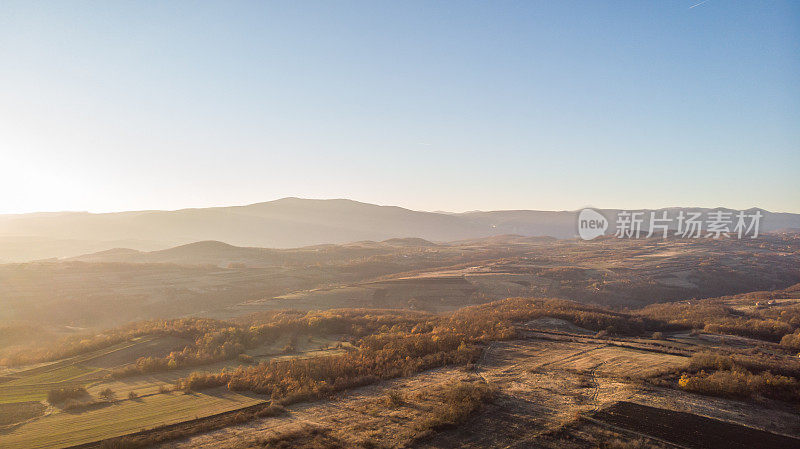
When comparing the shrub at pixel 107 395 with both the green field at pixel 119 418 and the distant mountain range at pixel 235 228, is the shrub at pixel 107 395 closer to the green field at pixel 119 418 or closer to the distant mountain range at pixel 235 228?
the green field at pixel 119 418

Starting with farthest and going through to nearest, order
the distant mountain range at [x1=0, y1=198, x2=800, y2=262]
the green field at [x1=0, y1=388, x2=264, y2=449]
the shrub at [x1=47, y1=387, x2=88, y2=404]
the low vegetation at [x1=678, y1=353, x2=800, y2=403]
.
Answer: the distant mountain range at [x1=0, y1=198, x2=800, y2=262], the shrub at [x1=47, y1=387, x2=88, y2=404], the low vegetation at [x1=678, y1=353, x2=800, y2=403], the green field at [x1=0, y1=388, x2=264, y2=449]

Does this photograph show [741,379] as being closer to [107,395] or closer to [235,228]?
[107,395]

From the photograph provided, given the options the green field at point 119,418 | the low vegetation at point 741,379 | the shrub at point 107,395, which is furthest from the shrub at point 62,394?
the low vegetation at point 741,379

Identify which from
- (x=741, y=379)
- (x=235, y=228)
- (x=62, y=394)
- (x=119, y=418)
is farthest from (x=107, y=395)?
(x=235, y=228)

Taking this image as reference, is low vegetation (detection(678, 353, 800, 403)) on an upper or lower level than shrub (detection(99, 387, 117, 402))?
upper

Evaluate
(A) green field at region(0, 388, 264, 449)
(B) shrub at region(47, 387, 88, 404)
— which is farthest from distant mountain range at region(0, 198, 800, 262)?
(A) green field at region(0, 388, 264, 449)

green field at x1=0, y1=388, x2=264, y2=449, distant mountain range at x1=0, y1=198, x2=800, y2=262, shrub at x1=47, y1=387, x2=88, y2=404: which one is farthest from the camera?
distant mountain range at x1=0, y1=198, x2=800, y2=262

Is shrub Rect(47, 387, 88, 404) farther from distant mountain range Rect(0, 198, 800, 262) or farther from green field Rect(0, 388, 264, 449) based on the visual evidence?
distant mountain range Rect(0, 198, 800, 262)
